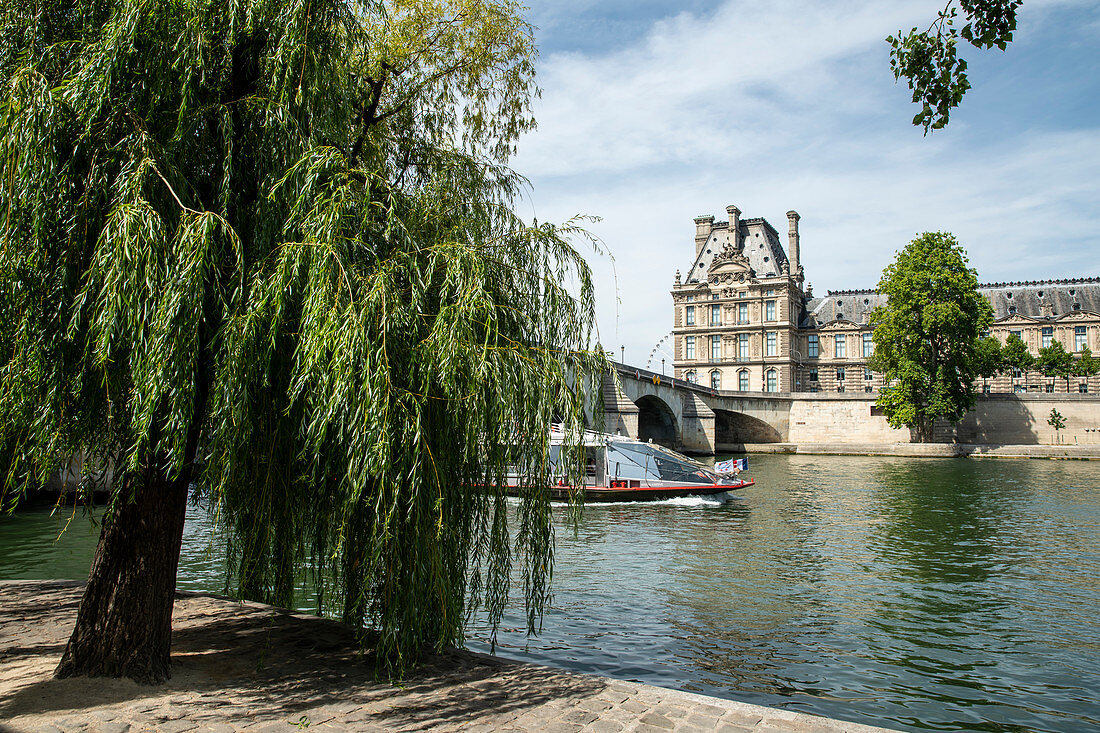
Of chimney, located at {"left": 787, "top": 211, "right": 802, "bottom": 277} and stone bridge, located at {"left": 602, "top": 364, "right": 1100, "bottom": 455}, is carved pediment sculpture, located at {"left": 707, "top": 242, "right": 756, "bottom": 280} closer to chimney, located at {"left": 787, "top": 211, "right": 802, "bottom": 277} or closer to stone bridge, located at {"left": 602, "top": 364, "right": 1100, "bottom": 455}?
chimney, located at {"left": 787, "top": 211, "right": 802, "bottom": 277}

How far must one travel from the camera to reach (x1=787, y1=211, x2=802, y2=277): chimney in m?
90.9

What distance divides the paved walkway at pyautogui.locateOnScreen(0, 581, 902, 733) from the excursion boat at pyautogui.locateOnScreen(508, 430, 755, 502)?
1993 cm

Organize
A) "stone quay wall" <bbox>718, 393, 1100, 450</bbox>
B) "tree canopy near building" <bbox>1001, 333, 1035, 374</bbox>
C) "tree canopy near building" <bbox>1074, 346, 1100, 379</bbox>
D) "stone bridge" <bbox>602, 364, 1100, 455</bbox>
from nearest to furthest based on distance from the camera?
"stone bridge" <bbox>602, 364, 1100, 455</bbox> < "stone quay wall" <bbox>718, 393, 1100, 450</bbox> < "tree canopy near building" <bbox>1001, 333, 1035, 374</bbox> < "tree canopy near building" <bbox>1074, 346, 1100, 379</bbox>

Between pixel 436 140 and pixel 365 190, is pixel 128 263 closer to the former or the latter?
pixel 365 190

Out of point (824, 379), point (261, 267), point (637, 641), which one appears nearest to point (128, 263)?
point (261, 267)

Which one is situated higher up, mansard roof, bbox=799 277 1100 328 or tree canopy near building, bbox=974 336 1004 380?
mansard roof, bbox=799 277 1100 328

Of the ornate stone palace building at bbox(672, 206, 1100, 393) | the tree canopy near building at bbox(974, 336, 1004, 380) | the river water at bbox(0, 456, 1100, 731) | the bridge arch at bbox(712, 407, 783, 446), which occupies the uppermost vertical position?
the ornate stone palace building at bbox(672, 206, 1100, 393)

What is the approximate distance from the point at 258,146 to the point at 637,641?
7993mm

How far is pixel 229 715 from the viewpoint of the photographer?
582 centimetres

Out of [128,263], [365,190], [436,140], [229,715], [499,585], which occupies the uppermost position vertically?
[436,140]

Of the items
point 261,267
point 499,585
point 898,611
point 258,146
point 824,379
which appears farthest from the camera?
point 824,379

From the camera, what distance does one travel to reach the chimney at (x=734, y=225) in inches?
3460

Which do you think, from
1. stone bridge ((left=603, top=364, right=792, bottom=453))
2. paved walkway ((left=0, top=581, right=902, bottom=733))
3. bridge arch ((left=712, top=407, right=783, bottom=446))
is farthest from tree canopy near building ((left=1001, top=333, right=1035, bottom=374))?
paved walkway ((left=0, top=581, right=902, bottom=733))

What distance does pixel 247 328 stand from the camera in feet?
19.3
